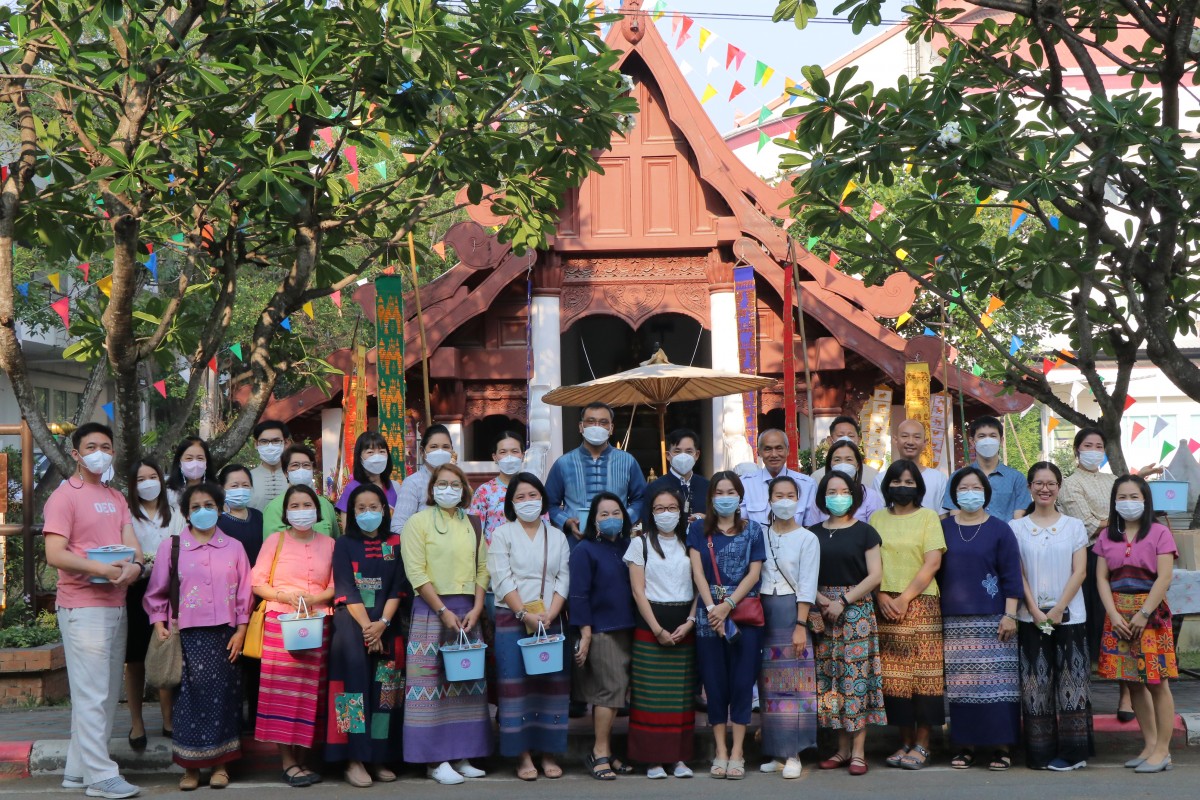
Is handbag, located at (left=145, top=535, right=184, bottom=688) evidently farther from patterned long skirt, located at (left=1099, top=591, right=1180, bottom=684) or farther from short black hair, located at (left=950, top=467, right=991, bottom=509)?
patterned long skirt, located at (left=1099, top=591, right=1180, bottom=684)

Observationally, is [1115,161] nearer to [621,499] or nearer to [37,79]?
[621,499]

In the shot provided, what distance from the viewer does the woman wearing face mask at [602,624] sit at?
7.05m

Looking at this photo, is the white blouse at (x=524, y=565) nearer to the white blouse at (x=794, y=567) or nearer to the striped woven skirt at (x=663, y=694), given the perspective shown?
the striped woven skirt at (x=663, y=694)

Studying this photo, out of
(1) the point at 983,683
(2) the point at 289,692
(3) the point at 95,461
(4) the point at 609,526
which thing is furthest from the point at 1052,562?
(3) the point at 95,461

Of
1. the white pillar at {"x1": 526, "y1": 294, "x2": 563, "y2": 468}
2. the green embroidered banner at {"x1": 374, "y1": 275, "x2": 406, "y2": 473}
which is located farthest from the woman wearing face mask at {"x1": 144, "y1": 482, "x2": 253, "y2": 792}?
the white pillar at {"x1": 526, "y1": 294, "x2": 563, "y2": 468}

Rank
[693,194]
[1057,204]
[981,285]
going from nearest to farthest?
1. [1057,204]
2. [981,285]
3. [693,194]

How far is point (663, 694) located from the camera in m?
7.00

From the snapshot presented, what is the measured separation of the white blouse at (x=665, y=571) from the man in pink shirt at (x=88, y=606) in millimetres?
2727

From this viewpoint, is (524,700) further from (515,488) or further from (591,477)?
(591,477)

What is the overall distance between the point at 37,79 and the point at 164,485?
2538 millimetres

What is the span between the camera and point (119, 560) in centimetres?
675

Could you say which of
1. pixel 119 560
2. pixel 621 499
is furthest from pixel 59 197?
pixel 621 499

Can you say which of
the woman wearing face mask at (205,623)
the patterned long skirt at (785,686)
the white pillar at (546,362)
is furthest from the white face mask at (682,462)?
the white pillar at (546,362)

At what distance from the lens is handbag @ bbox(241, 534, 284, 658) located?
700 cm
